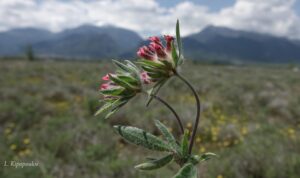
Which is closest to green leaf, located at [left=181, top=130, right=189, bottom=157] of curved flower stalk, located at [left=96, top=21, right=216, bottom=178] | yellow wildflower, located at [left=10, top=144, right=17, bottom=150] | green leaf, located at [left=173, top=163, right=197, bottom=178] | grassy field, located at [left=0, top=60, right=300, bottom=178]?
curved flower stalk, located at [left=96, top=21, right=216, bottom=178]

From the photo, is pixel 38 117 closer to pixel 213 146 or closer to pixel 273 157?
pixel 213 146

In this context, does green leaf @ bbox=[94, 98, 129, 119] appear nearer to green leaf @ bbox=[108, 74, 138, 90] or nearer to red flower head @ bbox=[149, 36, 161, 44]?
green leaf @ bbox=[108, 74, 138, 90]

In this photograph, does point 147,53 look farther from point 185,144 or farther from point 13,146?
point 13,146

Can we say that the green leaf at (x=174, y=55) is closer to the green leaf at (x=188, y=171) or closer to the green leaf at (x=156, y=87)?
the green leaf at (x=156, y=87)

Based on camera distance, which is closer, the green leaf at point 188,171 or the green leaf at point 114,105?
the green leaf at point 188,171

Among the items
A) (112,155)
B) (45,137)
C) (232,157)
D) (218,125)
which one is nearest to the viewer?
(232,157)

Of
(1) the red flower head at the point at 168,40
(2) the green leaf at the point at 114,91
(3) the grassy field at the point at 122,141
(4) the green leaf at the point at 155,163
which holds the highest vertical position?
(1) the red flower head at the point at 168,40

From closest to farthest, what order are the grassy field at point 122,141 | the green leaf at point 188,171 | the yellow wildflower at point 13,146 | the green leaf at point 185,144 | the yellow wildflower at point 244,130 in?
the green leaf at point 188,171 → the green leaf at point 185,144 → the grassy field at point 122,141 → the yellow wildflower at point 13,146 → the yellow wildflower at point 244,130

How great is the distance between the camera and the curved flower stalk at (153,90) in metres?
1.08

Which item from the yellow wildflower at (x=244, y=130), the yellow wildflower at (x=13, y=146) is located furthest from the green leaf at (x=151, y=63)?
the yellow wildflower at (x=244, y=130)

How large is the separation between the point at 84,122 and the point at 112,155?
1398 millimetres

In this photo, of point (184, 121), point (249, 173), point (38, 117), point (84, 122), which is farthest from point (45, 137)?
point (249, 173)

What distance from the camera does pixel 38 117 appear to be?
6453mm

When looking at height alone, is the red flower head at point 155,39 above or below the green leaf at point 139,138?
above
